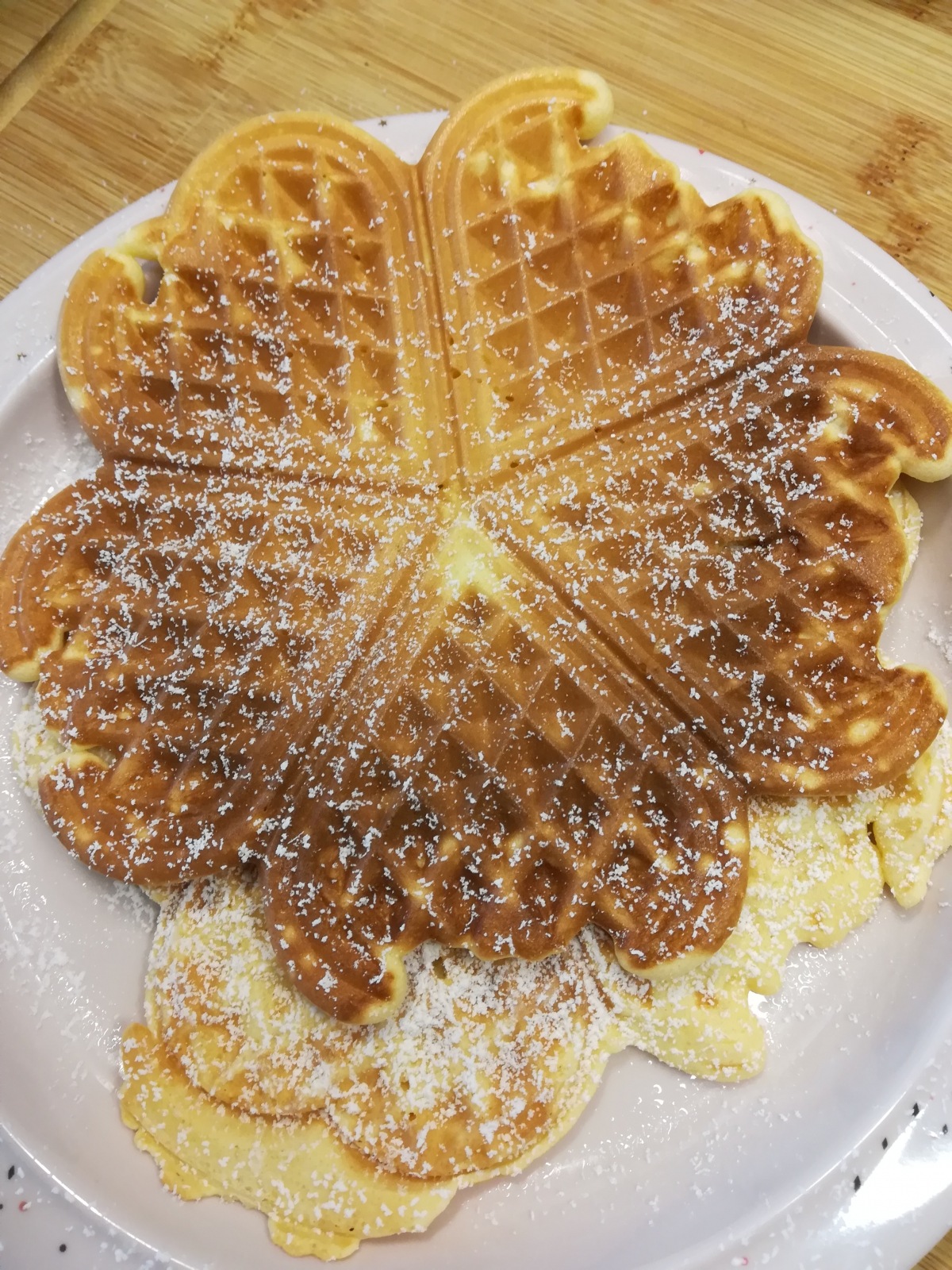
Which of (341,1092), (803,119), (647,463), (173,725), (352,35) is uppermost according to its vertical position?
(803,119)

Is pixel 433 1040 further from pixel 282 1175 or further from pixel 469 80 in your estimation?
pixel 469 80

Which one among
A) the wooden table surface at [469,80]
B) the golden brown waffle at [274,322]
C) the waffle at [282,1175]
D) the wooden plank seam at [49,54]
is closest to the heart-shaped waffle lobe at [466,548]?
the golden brown waffle at [274,322]

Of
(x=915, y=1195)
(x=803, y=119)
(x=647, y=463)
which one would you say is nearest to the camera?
(x=915, y=1195)

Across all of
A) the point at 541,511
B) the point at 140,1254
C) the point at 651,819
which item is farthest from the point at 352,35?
the point at 140,1254

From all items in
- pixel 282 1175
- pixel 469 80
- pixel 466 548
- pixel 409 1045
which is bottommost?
pixel 282 1175

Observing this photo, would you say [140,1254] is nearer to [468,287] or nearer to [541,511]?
[541,511]

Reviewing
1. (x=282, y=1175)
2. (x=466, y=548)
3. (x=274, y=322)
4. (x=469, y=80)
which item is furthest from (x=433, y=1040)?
(x=469, y=80)

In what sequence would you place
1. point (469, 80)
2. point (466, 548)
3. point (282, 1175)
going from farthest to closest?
1. point (469, 80)
2. point (466, 548)
3. point (282, 1175)
